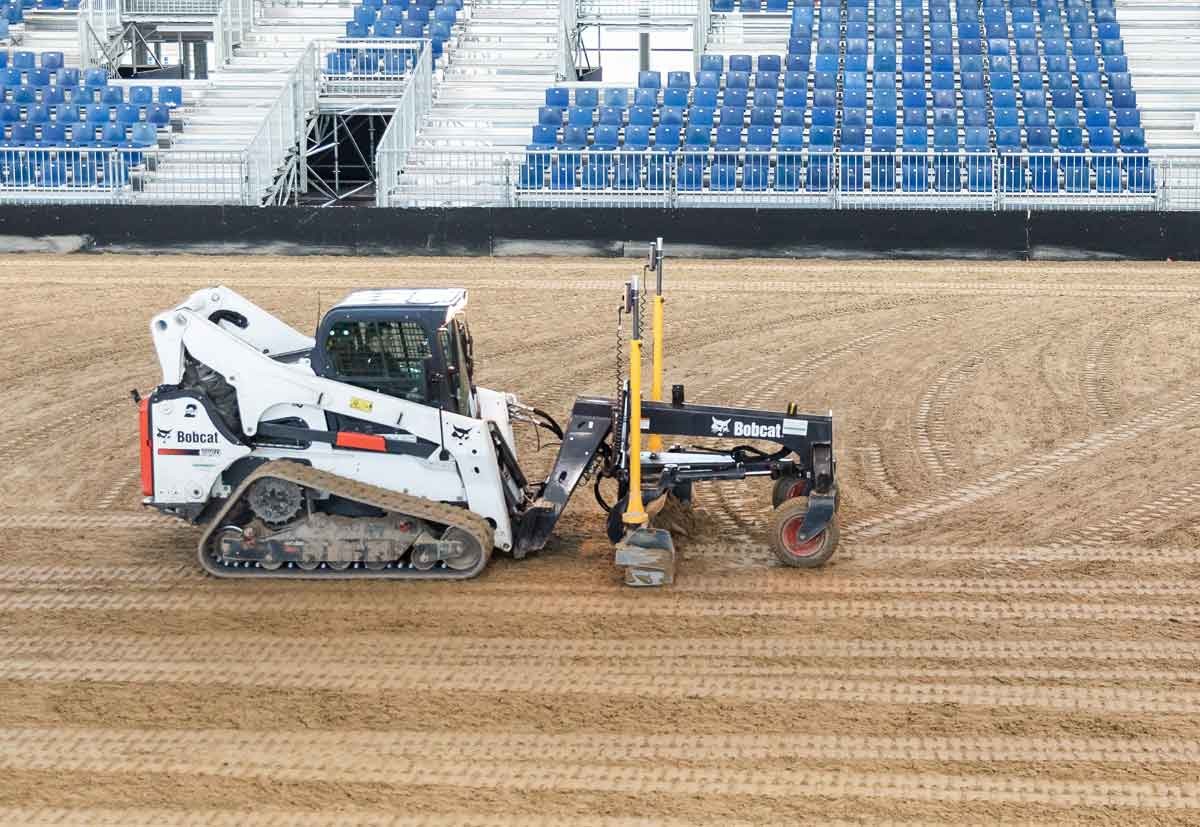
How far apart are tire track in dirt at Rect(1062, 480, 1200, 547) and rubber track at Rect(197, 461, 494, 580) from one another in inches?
171

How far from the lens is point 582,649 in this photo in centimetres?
1057

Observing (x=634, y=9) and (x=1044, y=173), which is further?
(x=634, y=9)

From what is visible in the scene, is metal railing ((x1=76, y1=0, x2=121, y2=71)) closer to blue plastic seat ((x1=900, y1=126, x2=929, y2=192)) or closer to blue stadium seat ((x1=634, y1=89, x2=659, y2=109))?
blue stadium seat ((x1=634, y1=89, x2=659, y2=109))

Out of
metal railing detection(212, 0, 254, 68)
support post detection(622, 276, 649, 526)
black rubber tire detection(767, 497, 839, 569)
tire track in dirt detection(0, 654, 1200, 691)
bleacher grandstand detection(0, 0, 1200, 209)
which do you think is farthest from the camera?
metal railing detection(212, 0, 254, 68)

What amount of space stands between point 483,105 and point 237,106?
4467 millimetres

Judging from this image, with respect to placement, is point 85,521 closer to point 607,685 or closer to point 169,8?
point 607,685

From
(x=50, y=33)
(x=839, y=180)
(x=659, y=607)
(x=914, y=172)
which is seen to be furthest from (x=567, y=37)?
(x=659, y=607)

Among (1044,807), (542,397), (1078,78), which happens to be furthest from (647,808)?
(1078,78)

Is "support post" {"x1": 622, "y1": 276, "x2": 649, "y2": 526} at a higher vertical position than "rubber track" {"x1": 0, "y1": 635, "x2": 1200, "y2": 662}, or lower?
higher

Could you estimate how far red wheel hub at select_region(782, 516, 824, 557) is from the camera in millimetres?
12078

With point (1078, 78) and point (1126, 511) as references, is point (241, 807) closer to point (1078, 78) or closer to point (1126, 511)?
point (1126, 511)

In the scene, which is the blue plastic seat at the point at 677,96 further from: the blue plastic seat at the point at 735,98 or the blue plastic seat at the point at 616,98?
the blue plastic seat at the point at 616,98

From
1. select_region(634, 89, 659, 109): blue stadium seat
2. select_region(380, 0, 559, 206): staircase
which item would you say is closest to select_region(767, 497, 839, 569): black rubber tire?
select_region(380, 0, 559, 206): staircase

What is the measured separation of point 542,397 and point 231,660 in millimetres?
7516
